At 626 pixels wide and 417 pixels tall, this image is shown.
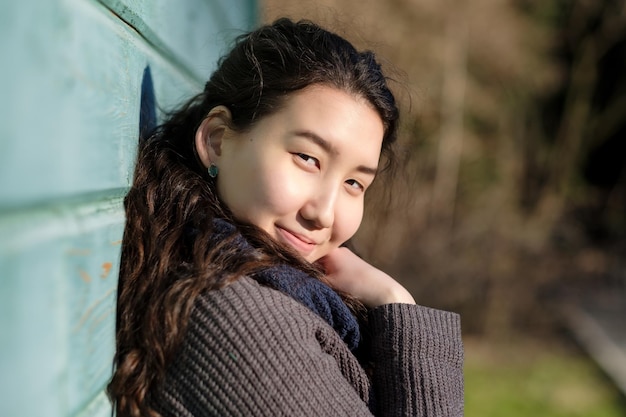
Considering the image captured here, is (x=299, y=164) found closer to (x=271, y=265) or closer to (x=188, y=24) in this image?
A: (x=271, y=265)

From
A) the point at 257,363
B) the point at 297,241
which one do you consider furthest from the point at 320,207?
the point at 257,363

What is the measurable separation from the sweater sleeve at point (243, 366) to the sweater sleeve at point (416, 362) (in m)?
0.29

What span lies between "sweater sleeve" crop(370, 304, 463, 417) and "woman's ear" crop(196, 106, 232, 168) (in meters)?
0.54

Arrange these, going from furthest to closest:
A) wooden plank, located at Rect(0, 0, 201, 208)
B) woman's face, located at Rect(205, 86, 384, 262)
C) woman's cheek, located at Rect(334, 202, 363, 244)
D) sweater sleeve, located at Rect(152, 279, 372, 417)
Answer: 1. woman's cheek, located at Rect(334, 202, 363, 244)
2. woman's face, located at Rect(205, 86, 384, 262)
3. sweater sleeve, located at Rect(152, 279, 372, 417)
4. wooden plank, located at Rect(0, 0, 201, 208)

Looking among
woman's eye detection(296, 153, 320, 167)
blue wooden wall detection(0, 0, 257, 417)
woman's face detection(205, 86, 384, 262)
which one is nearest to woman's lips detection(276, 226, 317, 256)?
woman's face detection(205, 86, 384, 262)

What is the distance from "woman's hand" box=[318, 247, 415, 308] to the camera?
2.02 m

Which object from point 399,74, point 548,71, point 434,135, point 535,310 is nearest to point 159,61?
point 399,74

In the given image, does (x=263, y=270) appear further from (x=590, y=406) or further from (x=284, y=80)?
(x=590, y=406)

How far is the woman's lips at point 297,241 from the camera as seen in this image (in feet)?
5.86

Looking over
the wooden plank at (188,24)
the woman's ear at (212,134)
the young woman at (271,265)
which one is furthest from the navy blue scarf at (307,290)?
the wooden plank at (188,24)

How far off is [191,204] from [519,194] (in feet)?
26.8

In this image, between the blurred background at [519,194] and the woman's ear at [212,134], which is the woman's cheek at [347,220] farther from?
the blurred background at [519,194]

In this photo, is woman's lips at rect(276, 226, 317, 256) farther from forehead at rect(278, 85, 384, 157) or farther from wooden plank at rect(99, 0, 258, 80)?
wooden plank at rect(99, 0, 258, 80)

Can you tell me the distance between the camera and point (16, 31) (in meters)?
0.83
